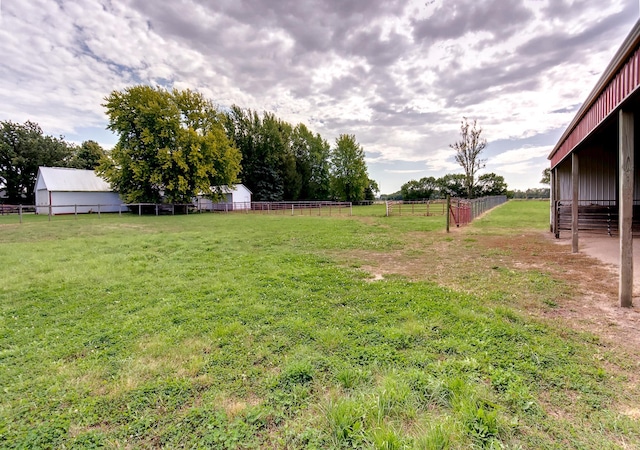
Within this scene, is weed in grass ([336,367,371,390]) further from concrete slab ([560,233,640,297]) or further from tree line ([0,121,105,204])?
tree line ([0,121,105,204])

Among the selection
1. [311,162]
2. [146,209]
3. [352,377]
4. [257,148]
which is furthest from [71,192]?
[352,377]

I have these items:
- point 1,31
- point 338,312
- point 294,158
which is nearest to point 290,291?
point 338,312

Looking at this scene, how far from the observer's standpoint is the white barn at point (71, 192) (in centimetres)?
2959

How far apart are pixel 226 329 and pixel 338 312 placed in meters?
1.53

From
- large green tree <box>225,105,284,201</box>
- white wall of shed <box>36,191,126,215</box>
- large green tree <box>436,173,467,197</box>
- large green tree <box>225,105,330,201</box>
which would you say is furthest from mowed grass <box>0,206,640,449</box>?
large green tree <box>436,173,467,197</box>

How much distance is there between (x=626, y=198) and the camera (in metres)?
4.13

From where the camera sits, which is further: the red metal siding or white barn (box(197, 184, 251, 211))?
white barn (box(197, 184, 251, 211))

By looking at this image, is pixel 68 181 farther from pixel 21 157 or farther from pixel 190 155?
pixel 190 155

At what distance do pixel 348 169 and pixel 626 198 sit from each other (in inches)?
1845

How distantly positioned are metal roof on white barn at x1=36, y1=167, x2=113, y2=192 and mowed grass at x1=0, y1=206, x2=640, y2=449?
33610mm

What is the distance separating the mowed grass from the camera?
1931 millimetres

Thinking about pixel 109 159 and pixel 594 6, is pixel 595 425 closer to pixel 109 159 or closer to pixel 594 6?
pixel 594 6

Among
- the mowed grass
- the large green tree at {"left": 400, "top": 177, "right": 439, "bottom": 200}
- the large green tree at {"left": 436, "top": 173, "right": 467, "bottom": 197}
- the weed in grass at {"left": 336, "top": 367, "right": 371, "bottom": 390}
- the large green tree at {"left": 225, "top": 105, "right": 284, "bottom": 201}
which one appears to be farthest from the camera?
the large green tree at {"left": 400, "top": 177, "right": 439, "bottom": 200}

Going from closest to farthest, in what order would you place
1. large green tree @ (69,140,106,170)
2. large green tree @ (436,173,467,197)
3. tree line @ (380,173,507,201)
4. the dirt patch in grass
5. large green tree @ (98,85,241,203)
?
the dirt patch in grass < large green tree @ (98,85,241,203) < large green tree @ (69,140,106,170) < large green tree @ (436,173,467,197) < tree line @ (380,173,507,201)
